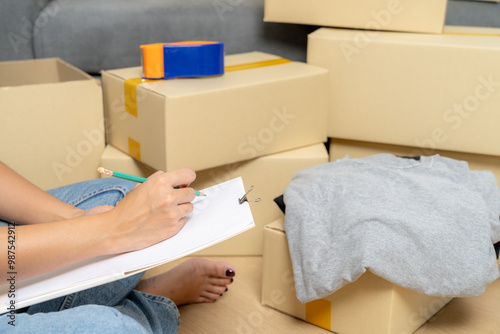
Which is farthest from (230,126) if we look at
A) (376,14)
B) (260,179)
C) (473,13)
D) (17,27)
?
(473,13)

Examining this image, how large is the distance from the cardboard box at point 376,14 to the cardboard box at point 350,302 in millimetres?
500

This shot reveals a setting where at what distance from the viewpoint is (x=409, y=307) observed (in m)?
0.88

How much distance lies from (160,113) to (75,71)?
0.32 m

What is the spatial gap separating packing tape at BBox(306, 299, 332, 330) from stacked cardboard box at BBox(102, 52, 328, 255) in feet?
0.83

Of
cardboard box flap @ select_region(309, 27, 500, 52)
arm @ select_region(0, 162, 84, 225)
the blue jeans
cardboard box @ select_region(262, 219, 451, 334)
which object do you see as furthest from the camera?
cardboard box flap @ select_region(309, 27, 500, 52)

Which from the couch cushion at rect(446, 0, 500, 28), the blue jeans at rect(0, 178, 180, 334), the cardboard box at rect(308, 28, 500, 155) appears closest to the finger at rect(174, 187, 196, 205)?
the blue jeans at rect(0, 178, 180, 334)

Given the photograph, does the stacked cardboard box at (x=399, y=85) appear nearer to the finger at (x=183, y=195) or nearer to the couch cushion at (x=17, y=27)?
the finger at (x=183, y=195)

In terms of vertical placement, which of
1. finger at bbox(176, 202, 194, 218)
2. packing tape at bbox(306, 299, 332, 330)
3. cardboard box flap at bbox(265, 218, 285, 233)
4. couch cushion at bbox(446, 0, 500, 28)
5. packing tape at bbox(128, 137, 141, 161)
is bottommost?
packing tape at bbox(306, 299, 332, 330)

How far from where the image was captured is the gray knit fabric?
81 centimetres

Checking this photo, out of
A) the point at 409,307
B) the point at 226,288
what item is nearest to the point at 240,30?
the point at 226,288

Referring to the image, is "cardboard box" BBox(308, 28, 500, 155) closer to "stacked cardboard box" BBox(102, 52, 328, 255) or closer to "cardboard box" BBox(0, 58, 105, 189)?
"stacked cardboard box" BBox(102, 52, 328, 255)

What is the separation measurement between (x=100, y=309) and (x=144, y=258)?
0.23 ft

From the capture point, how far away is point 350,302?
35.0 inches

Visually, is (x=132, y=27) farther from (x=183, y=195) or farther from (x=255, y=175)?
(x=183, y=195)
